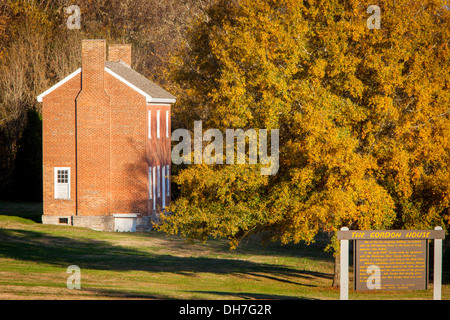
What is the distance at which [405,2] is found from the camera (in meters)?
22.5

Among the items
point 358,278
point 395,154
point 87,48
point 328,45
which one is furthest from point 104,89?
point 358,278

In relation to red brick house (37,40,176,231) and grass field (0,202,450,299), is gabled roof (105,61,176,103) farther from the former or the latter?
grass field (0,202,450,299)

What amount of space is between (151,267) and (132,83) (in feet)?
54.4

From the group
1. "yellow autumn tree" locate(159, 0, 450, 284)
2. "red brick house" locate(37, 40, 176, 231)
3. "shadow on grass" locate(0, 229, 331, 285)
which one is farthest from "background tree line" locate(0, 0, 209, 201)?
"yellow autumn tree" locate(159, 0, 450, 284)

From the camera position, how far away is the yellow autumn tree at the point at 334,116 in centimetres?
2128

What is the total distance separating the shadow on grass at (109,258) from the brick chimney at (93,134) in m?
4.35

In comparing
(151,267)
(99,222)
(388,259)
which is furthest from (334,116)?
(99,222)

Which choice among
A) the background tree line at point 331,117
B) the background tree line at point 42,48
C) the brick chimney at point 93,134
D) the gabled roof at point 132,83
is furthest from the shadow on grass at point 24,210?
the background tree line at point 331,117

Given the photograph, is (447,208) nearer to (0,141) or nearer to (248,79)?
(248,79)

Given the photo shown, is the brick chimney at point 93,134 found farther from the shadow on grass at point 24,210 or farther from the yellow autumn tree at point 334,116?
the yellow autumn tree at point 334,116

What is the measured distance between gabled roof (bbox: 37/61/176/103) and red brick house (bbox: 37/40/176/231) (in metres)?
0.09

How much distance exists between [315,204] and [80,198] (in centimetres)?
2535

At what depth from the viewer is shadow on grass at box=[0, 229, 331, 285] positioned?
30.6m

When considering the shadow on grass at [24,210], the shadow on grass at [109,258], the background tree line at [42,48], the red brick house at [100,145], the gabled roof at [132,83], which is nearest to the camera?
the shadow on grass at [109,258]
